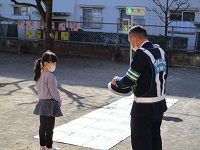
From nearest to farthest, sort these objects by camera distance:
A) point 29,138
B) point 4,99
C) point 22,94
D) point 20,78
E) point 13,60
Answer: point 29,138 < point 4,99 < point 22,94 < point 20,78 < point 13,60

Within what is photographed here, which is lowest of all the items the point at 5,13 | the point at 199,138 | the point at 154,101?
the point at 199,138

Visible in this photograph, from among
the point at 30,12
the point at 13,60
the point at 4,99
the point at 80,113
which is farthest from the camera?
the point at 30,12

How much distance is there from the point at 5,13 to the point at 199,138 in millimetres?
21514

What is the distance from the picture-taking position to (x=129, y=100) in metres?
8.70

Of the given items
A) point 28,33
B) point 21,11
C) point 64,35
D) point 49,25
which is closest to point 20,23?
point 28,33

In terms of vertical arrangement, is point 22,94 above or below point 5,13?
below

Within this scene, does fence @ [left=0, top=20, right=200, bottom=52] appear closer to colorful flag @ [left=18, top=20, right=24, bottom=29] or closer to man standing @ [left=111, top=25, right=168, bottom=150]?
colorful flag @ [left=18, top=20, right=24, bottom=29]

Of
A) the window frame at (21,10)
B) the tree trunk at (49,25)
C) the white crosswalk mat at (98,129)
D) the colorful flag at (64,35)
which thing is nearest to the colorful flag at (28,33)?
the colorful flag at (64,35)

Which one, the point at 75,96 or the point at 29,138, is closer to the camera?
the point at 29,138

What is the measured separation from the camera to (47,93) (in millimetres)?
4852

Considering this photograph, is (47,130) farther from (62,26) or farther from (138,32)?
(62,26)

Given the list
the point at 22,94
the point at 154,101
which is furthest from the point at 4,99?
the point at 154,101

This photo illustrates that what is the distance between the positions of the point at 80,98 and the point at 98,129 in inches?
102

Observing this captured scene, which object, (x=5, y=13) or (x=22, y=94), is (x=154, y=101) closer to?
(x=22, y=94)
